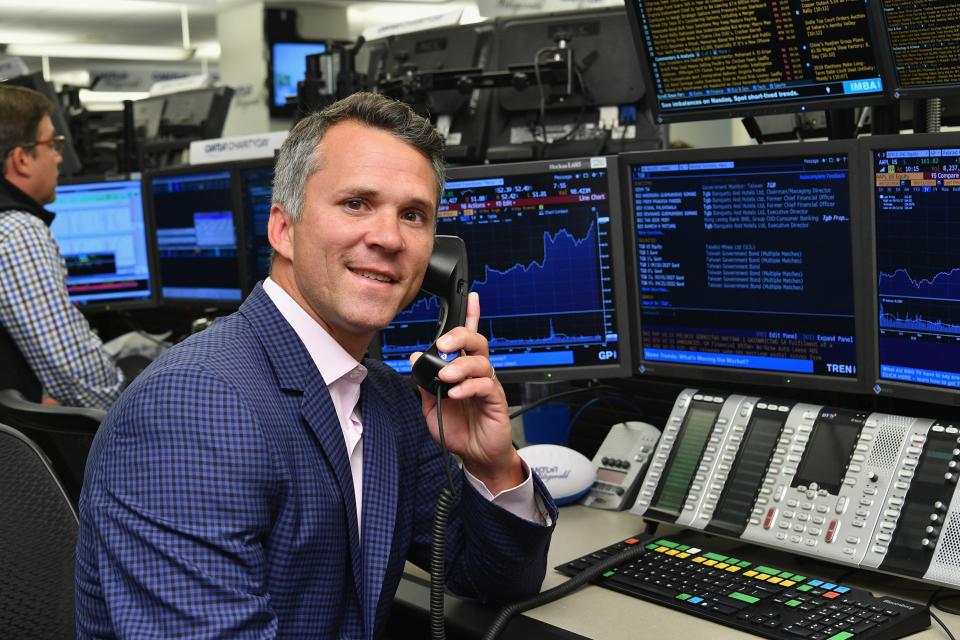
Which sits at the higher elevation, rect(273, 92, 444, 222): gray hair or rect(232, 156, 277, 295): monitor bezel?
rect(273, 92, 444, 222): gray hair

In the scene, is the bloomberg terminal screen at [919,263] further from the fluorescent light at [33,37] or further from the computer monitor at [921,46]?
the fluorescent light at [33,37]

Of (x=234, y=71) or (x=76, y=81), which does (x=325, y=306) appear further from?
(x=76, y=81)

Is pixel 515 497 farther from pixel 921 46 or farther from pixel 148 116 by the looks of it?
pixel 148 116

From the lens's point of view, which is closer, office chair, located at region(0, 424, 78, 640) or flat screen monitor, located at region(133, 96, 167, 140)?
office chair, located at region(0, 424, 78, 640)

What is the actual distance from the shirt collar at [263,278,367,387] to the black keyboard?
47cm

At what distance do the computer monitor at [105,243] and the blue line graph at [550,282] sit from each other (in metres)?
1.81

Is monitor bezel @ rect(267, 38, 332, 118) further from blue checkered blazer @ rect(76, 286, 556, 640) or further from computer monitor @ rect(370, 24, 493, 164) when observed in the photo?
blue checkered blazer @ rect(76, 286, 556, 640)

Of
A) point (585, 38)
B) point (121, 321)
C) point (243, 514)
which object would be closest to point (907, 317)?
point (243, 514)

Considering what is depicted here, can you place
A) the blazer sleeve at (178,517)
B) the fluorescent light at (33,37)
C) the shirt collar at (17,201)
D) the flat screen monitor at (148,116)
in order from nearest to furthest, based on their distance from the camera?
the blazer sleeve at (178,517) < the shirt collar at (17,201) < the flat screen monitor at (148,116) < the fluorescent light at (33,37)

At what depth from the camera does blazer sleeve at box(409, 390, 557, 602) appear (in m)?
1.43

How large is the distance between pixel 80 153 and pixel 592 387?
10.1ft

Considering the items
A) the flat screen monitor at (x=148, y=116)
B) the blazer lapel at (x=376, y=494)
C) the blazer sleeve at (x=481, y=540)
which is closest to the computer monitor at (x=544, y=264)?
the blazer sleeve at (x=481, y=540)

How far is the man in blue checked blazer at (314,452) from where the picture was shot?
3.55ft


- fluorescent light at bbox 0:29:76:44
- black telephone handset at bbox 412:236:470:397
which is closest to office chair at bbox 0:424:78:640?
black telephone handset at bbox 412:236:470:397
